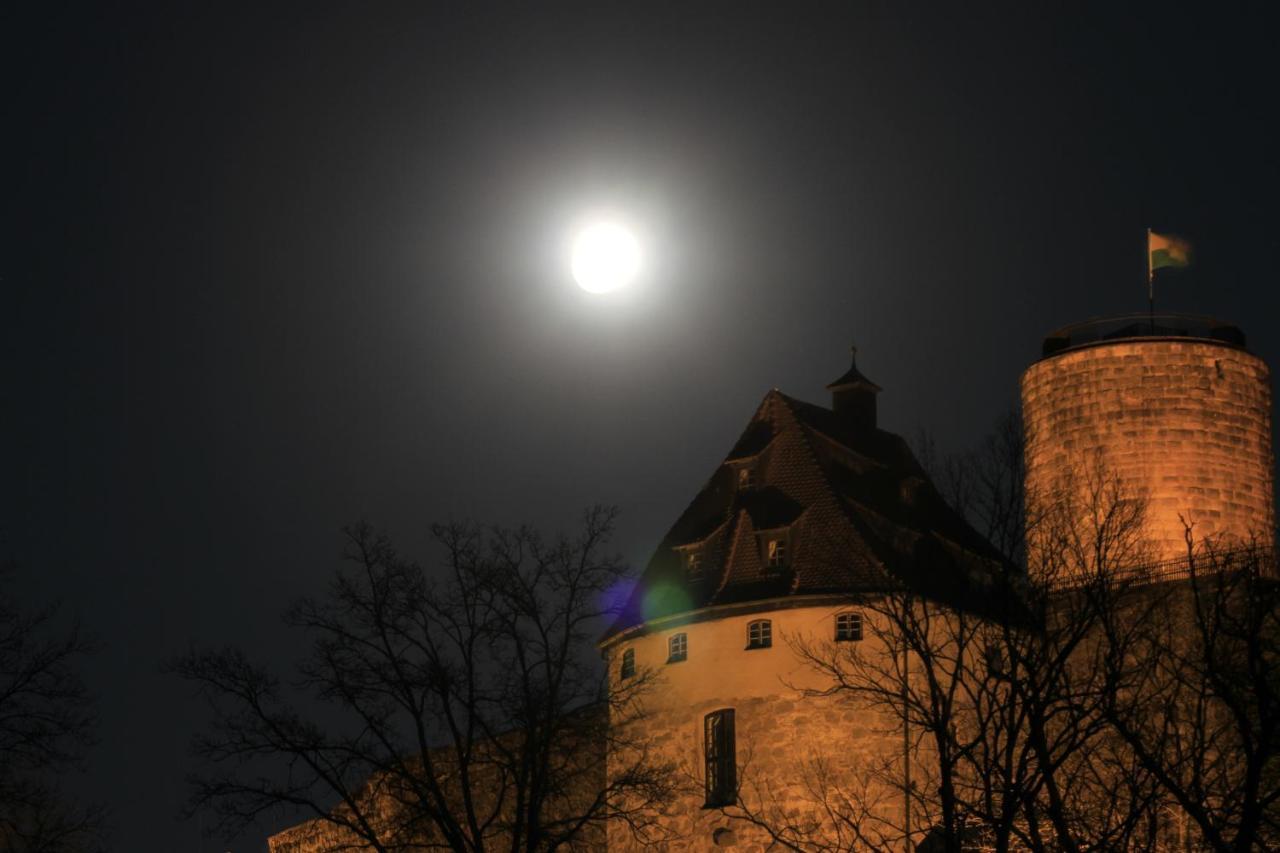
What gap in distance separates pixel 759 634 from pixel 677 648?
1.81 metres

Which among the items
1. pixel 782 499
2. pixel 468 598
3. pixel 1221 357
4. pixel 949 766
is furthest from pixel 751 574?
pixel 949 766

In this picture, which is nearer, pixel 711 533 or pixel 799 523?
pixel 799 523

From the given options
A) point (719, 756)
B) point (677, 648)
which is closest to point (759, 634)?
point (677, 648)

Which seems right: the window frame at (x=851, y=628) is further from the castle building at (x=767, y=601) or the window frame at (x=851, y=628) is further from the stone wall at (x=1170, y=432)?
the stone wall at (x=1170, y=432)

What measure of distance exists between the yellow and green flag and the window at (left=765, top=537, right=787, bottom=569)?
11.7m

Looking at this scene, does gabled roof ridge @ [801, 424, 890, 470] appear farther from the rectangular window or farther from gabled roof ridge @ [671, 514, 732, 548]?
the rectangular window

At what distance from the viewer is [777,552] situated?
40625 mm

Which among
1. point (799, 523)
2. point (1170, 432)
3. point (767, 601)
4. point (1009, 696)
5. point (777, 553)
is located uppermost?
point (1170, 432)

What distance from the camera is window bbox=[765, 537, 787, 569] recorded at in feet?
133

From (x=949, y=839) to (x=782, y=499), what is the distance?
19.6 meters

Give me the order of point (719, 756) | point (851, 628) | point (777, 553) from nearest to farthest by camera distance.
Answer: point (851, 628)
point (719, 756)
point (777, 553)

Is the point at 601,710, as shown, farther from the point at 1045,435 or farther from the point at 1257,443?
the point at 1257,443

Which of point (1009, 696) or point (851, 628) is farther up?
point (851, 628)

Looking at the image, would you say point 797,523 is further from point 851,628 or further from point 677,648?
point 677,648
